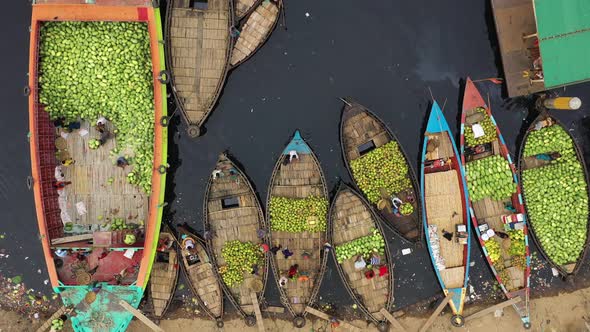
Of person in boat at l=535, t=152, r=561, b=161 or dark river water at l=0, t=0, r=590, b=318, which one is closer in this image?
person in boat at l=535, t=152, r=561, b=161

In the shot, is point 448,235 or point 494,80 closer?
point 448,235

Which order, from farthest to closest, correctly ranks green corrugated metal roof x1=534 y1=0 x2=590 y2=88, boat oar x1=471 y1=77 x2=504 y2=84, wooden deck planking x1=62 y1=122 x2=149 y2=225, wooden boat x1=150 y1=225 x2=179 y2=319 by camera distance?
boat oar x1=471 y1=77 x2=504 y2=84 → wooden boat x1=150 y1=225 x2=179 y2=319 → wooden deck planking x1=62 y1=122 x2=149 y2=225 → green corrugated metal roof x1=534 y1=0 x2=590 y2=88

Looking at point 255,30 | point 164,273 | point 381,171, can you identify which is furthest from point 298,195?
point 255,30

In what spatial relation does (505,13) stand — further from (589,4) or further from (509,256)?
(509,256)

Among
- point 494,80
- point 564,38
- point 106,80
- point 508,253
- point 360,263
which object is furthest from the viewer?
point 494,80

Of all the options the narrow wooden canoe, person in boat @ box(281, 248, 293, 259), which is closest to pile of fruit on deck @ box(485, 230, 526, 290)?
the narrow wooden canoe

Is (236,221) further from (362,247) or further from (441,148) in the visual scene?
(441,148)

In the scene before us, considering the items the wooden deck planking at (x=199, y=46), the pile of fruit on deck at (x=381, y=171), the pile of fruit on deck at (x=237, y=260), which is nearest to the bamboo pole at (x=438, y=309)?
the pile of fruit on deck at (x=381, y=171)

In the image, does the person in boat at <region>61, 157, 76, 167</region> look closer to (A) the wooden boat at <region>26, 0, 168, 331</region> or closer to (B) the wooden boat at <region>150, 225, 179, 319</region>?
(A) the wooden boat at <region>26, 0, 168, 331</region>

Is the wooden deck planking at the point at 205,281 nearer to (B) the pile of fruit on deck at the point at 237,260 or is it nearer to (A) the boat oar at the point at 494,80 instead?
(B) the pile of fruit on deck at the point at 237,260
